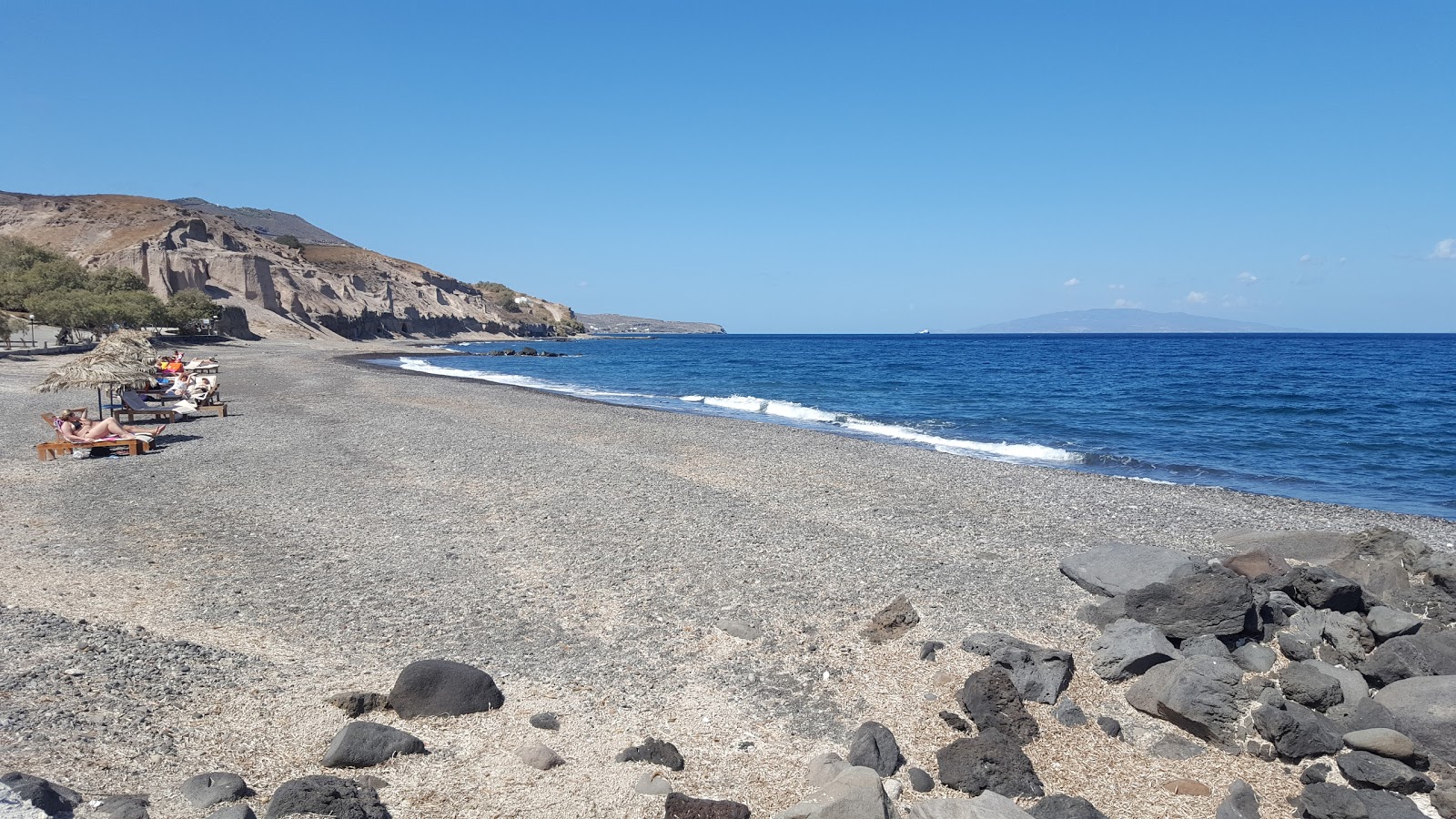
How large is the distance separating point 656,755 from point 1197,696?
3597 millimetres

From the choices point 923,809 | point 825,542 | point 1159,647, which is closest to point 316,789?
point 923,809

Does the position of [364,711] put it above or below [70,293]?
below

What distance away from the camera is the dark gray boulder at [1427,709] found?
5.16m

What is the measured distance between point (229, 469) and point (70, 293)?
42.6 m

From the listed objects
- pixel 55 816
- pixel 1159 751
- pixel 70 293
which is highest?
pixel 70 293

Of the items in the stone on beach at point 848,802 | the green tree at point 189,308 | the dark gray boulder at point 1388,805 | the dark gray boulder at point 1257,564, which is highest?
the green tree at point 189,308

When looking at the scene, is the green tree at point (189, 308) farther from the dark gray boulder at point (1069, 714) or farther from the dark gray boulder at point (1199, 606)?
the dark gray boulder at point (1069, 714)

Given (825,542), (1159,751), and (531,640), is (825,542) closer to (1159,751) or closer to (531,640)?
(531,640)

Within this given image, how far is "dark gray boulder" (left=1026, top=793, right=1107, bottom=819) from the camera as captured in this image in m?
4.64

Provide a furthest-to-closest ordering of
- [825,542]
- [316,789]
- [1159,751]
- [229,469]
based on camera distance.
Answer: [229,469] → [825,542] → [1159,751] → [316,789]

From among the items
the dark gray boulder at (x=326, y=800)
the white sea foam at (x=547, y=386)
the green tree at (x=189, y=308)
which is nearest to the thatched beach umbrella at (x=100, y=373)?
the dark gray boulder at (x=326, y=800)

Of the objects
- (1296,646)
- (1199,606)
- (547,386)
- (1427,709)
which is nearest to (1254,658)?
(1296,646)

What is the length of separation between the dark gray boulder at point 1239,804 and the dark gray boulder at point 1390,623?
2.70 m

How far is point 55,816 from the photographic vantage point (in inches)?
158
